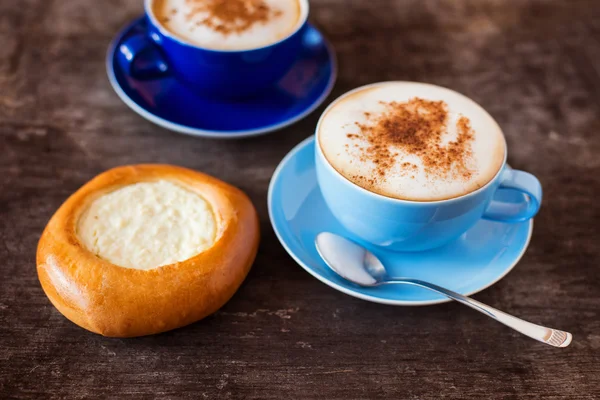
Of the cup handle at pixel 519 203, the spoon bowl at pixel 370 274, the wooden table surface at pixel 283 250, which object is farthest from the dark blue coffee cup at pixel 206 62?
the cup handle at pixel 519 203

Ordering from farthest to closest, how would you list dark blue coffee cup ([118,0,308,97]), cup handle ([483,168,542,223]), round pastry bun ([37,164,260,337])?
dark blue coffee cup ([118,0,308,97]) → cup handle ([483,168,542,223]) → round pastry bun ([37,164,260,337])

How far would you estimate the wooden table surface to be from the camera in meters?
0.75

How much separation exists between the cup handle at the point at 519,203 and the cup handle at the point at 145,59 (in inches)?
26.0

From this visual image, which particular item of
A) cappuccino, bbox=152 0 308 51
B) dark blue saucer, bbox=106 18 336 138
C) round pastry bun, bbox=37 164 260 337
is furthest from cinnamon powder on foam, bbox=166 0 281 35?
round pastry bun, bbox=37 164 260 337

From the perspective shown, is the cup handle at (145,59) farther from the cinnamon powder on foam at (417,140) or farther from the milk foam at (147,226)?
the cinnamon powder on foam at (417,140)

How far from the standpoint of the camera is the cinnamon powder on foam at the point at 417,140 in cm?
80

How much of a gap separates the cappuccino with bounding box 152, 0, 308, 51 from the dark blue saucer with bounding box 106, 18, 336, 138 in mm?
127

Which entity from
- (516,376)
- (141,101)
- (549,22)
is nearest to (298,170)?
(141,101)

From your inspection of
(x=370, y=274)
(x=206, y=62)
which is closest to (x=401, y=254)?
(x=370, y=274)

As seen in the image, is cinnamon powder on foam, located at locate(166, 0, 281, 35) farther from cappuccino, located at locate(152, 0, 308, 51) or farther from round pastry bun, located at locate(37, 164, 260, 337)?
round pastry bun, located at locate(37, 164, 260, 337)

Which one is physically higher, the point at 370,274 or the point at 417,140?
the point at 417,140

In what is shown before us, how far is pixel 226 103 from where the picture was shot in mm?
1155

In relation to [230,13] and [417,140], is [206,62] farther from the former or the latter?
[417,140]

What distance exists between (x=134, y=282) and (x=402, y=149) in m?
0.41
